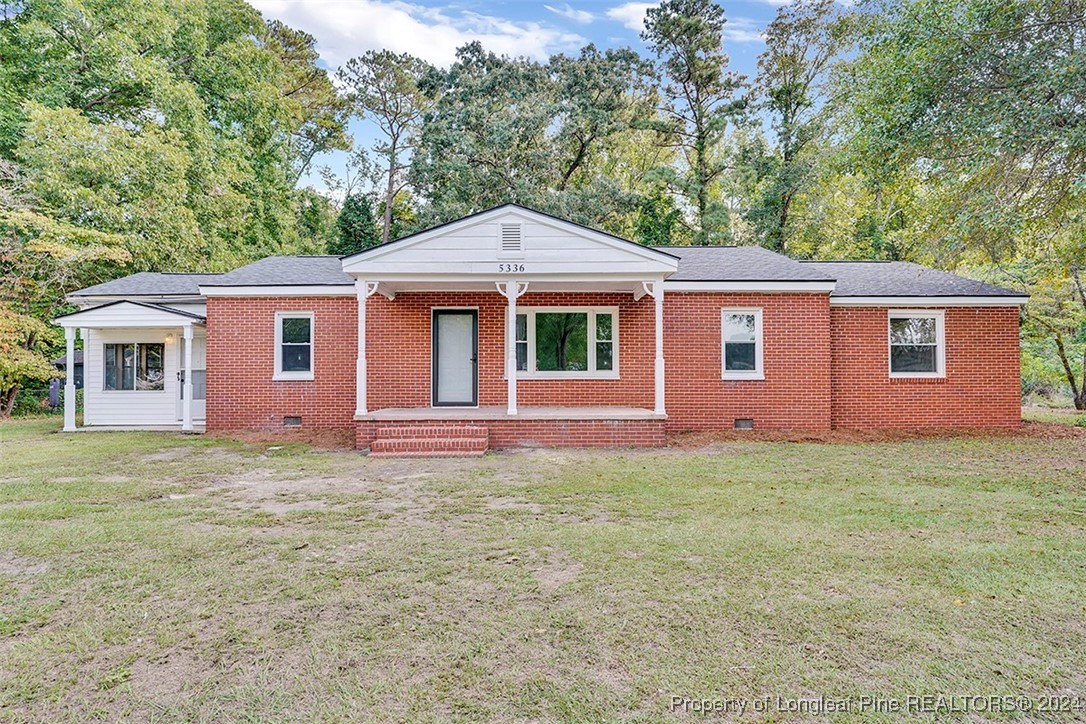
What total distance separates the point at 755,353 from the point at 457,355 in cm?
604

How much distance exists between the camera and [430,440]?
29.6ft

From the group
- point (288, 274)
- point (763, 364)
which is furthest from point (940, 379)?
point (288, 274)

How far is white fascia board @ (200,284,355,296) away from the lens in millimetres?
11203

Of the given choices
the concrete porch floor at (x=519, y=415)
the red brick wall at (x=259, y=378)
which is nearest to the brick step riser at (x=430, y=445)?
the concrete porch floor at (x=519, y=415)

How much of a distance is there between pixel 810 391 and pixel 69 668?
1130 centimetres

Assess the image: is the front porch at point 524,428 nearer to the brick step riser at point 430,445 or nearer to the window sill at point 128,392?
the brick step riser at point 430,445

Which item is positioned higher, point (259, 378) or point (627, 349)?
point (627, 349)

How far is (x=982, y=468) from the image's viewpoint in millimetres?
7395

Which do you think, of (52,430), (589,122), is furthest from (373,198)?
(52,430)

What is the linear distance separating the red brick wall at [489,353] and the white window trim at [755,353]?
1.39 meters

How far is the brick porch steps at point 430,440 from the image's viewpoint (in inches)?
347

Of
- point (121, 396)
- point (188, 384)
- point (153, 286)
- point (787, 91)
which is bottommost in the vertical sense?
point (121, 396)

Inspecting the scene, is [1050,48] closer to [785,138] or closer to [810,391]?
[810,391]

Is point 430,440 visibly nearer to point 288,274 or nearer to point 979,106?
point 288,274
